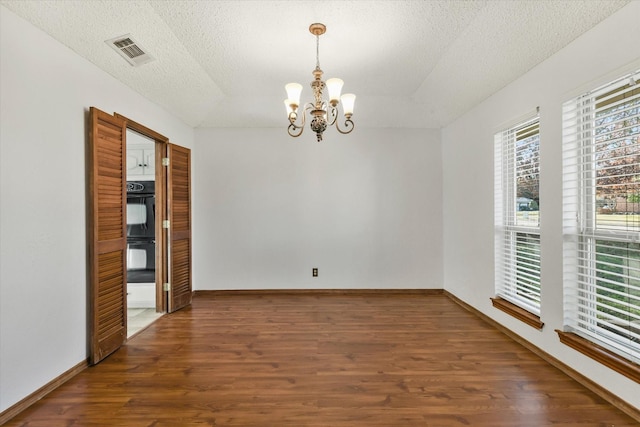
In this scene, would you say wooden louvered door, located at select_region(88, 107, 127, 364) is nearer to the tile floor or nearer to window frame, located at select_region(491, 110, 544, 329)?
the tile floor

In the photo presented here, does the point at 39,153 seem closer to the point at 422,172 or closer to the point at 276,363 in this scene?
the point at 276,363

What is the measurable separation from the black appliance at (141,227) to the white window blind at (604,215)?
4.51 metres

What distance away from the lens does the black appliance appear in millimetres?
4180

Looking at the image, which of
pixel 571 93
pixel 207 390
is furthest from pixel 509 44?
pixel 207 390

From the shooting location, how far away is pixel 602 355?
6.52 feet

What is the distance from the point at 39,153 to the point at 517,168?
3.87 metres

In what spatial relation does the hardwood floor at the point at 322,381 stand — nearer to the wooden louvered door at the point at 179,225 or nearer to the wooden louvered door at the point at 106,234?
the wooden louvered door at the point at 106,234

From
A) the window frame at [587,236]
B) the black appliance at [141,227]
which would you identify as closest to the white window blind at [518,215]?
the window frame at [587,236]

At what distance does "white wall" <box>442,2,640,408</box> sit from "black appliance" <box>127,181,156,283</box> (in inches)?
160

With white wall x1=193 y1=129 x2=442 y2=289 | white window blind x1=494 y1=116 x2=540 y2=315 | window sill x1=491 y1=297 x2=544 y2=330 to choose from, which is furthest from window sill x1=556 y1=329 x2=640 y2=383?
white wall x1=193 y1=129 x2=442 y2=289

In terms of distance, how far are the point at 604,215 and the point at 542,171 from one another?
582 mm

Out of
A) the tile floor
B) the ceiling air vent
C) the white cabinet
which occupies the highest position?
the ceiling air vent

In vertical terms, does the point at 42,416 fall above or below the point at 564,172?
below

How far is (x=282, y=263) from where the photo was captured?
4.52m
